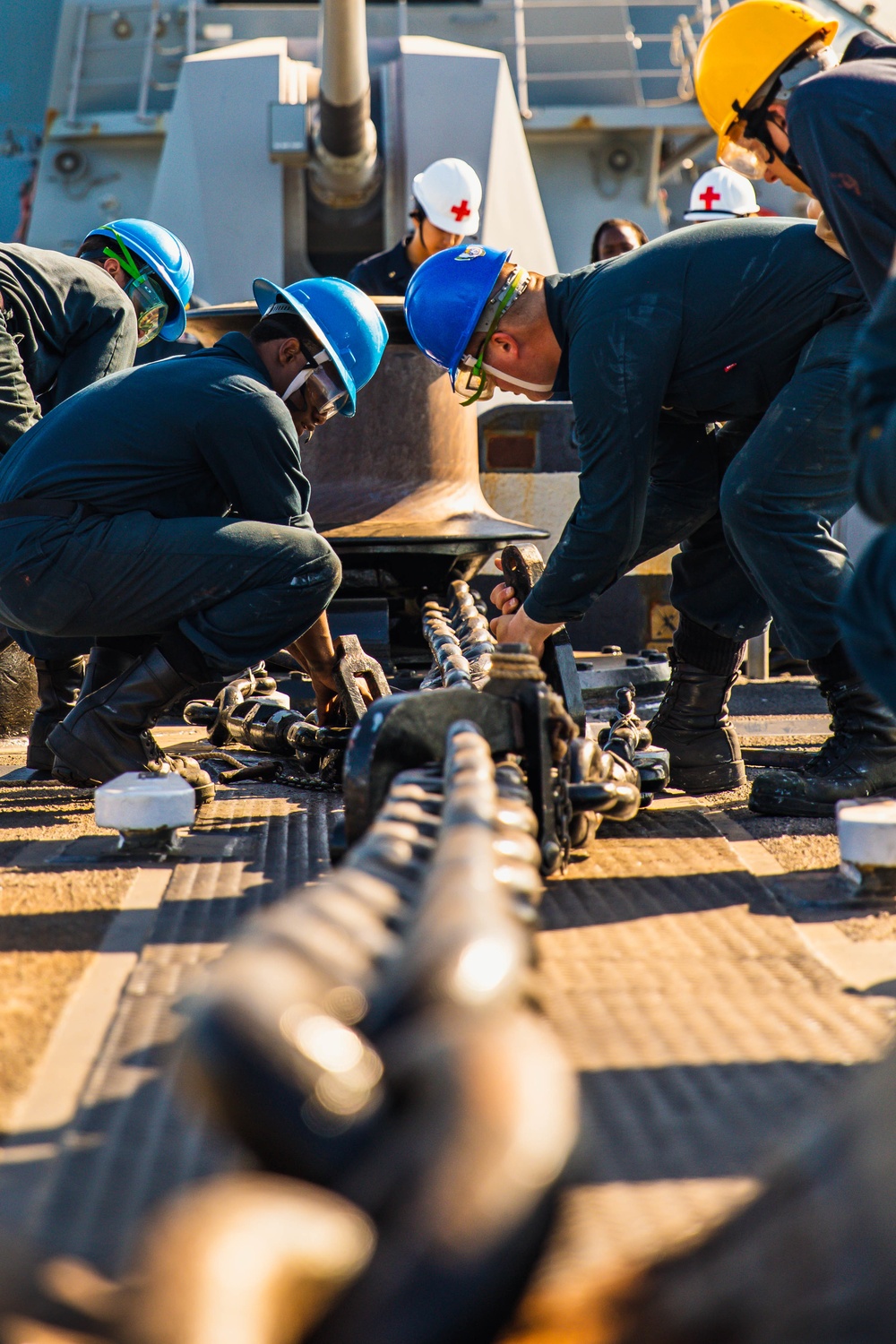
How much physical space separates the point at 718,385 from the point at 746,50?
80cm

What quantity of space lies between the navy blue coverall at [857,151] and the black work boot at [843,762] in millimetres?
885

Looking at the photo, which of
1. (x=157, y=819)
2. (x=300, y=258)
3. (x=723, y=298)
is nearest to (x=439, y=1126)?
(x=157, y=819)

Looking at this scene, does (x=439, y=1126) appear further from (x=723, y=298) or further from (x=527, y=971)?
(x=723, y=298)

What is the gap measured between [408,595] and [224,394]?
5.54 feet

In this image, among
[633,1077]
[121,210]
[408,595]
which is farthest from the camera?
[121,210]

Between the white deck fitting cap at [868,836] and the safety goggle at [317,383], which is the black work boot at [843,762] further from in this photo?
the safety goggle at [317,383]

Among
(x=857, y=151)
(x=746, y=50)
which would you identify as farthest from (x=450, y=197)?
(x=857, y=151)

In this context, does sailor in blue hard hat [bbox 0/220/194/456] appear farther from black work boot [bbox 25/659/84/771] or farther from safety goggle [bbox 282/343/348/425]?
safety goggle [bbox 282/343/348/425]

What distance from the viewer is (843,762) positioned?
3.18 m

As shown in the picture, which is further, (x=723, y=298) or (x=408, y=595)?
(x=408, y=595)

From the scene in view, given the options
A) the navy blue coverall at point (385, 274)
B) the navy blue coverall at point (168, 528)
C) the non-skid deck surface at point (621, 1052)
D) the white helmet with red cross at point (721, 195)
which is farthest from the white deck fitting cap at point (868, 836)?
the white helmet with red cross at point (721, 195)

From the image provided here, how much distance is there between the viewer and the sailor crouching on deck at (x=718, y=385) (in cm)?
308

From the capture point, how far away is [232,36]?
419 inches

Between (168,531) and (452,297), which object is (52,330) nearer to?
(168,531)
